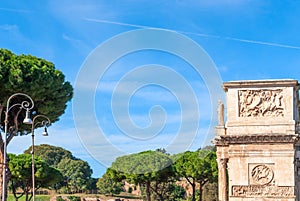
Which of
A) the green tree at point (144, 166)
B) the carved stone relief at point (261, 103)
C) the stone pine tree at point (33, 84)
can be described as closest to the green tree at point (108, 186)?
the green tree at point (144, 166)

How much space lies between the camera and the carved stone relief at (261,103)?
942 inches

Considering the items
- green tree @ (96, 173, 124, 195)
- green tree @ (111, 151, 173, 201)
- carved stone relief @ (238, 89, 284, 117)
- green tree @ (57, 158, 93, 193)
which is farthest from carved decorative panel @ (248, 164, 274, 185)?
green tree @ (57, 158, 93, 193)

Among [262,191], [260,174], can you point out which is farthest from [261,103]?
[262,191]

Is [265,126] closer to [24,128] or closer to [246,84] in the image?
[246,84]

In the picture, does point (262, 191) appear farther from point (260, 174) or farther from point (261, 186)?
point (260, 174)

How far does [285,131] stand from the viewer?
930 inches

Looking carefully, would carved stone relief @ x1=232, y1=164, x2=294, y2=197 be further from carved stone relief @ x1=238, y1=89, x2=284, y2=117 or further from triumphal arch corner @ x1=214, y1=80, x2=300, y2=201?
carved stone relief @ x1=238, y1=89, x2=284, y2=117

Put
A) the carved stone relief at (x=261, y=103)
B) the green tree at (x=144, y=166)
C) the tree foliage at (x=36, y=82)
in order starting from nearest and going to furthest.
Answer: the carved stone relief at (x=261, y=103)
the tree foliage at (x=36, y=82)
the green tree at (x=144, y=166)

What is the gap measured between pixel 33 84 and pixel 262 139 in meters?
11.5

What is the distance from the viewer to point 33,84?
27.0m

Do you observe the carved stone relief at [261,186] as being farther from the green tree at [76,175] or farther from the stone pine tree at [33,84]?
the green tree at [76,175]

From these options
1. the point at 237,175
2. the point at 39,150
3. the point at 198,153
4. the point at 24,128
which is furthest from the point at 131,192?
the point at 237,175

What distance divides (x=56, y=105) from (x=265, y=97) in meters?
11.4

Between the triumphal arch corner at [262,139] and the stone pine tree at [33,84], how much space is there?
946 centimetres
